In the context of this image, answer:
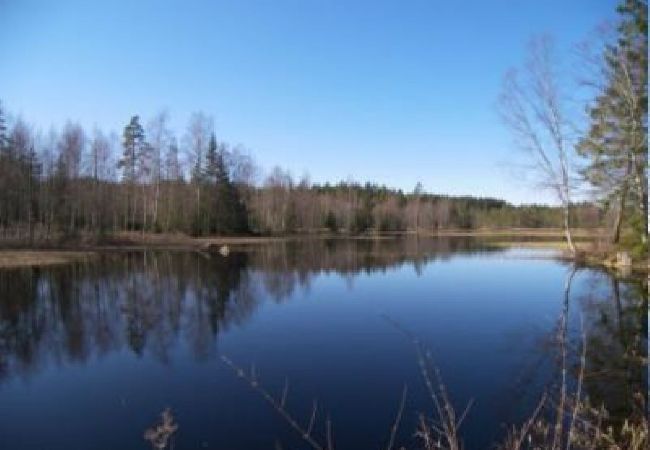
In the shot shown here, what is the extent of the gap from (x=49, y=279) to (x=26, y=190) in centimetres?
2077

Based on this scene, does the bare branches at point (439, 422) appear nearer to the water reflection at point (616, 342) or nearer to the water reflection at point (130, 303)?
the water reflection at point (616, 342)

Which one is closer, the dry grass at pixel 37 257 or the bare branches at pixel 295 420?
the bare branches at pixel 295 420

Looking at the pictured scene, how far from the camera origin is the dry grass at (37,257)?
27819 millimetres

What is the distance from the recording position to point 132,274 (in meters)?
24.1

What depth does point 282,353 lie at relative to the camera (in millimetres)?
10656

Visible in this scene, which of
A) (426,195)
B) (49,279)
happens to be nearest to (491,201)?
(426,195)

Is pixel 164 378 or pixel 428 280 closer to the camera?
pixel 164 378

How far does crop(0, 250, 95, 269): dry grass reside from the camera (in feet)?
91.3

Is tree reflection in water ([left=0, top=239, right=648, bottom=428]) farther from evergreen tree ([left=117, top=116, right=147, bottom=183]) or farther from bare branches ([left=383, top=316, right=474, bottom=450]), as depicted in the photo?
evergreen tree ([left=117, top=116, right=147, bottom=183])

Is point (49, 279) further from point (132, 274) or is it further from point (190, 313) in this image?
point (190, 313)

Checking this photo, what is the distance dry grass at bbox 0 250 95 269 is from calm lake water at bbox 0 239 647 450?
6.88 meters

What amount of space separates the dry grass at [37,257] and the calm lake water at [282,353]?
6880 millimetres

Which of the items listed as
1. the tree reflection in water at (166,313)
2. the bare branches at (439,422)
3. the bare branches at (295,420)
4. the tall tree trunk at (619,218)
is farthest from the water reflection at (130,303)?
the tall tree trunk at (619,218)

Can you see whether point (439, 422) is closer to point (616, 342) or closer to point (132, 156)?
point (616, 342)
